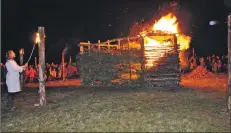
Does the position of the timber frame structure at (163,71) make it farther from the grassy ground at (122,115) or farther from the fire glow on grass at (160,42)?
the grassy ground at (122,115)

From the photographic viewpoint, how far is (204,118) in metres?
9.66

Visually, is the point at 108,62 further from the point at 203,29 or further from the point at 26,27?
the point at 203,29

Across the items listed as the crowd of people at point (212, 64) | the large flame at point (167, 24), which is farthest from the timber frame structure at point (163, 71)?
the crowd of people at point (212, 64)

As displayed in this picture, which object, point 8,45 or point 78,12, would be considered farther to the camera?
point 78,12

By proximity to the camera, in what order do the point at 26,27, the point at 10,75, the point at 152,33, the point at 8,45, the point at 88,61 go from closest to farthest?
the point at 10,75 → the point at 152,33 → the point at 88,61 → the point at 8,45 → the point at 26,27

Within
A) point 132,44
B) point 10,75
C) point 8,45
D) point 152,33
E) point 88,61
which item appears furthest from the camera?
point 8,45

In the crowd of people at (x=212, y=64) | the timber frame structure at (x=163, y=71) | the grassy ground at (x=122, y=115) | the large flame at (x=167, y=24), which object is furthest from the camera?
the crowd of people at (x=212, y=64)

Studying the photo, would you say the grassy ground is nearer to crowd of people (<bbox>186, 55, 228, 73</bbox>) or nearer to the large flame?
the large flame

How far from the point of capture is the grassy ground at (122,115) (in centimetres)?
877

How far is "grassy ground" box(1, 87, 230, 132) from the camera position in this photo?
28.8ft

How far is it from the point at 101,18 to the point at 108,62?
30.0m

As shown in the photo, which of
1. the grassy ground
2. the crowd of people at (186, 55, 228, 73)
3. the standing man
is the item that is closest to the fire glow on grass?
the crowd of people at (186, 55, 228, 73)

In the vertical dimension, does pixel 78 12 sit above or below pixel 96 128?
above

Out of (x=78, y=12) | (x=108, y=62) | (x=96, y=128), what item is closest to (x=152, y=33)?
(x=108, y=62)
